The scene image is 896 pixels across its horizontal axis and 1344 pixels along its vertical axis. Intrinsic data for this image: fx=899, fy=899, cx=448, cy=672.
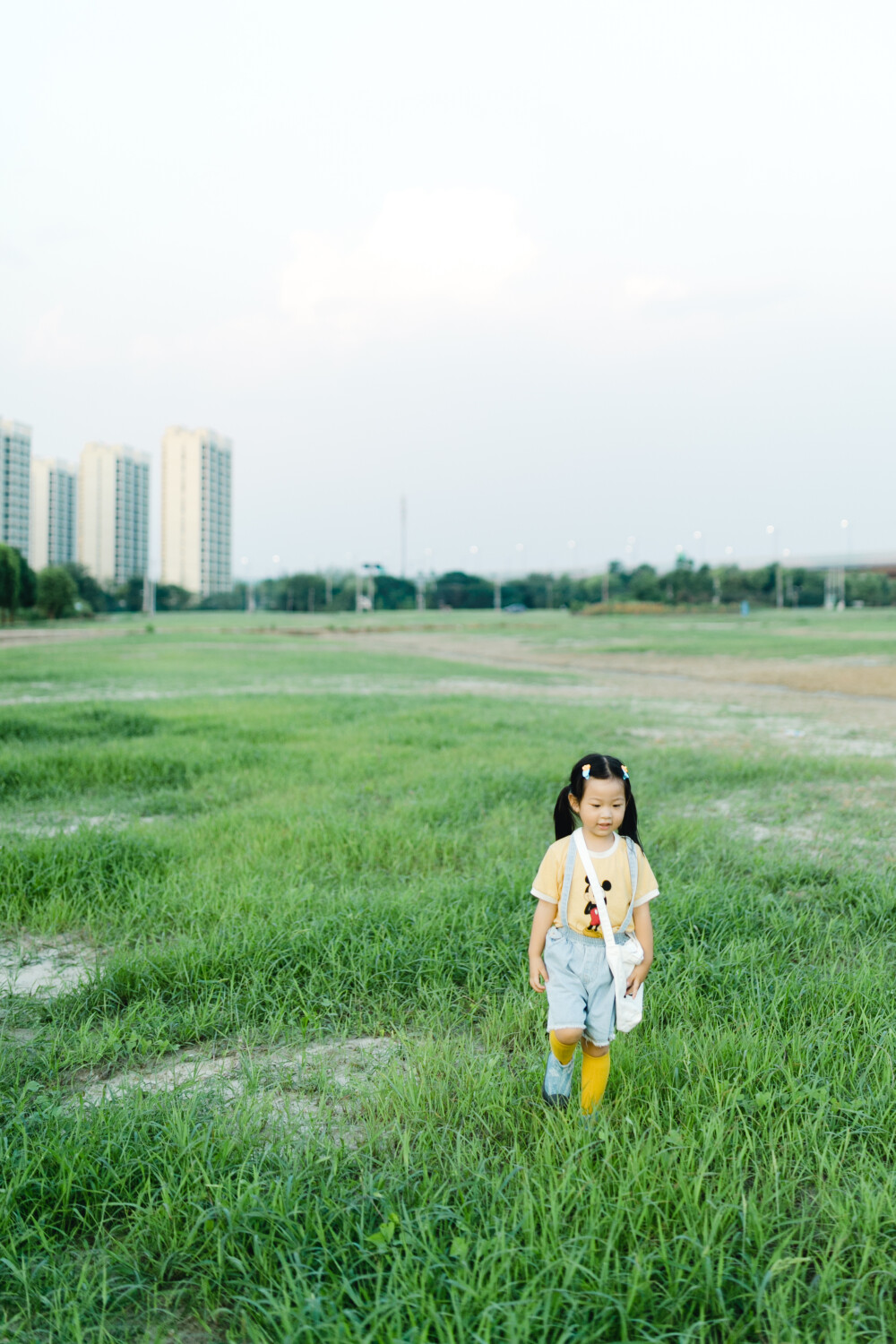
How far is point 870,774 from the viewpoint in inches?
300

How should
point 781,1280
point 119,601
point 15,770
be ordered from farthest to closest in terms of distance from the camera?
point 119,601 → point 15,770 → point 781,1280

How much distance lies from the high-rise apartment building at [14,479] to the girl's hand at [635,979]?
118 m

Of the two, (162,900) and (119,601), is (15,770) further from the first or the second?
(119,601)

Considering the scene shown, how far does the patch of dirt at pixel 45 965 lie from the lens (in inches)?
131

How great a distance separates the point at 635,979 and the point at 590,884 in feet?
0.90

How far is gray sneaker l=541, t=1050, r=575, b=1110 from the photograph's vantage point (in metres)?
2.36

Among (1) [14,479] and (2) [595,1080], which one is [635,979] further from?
(1) [14,479]

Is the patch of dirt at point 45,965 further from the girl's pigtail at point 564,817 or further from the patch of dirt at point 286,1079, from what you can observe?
the girl's pigtail at point 564,817

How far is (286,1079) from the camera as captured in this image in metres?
2.66

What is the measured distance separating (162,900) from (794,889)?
2997 millimetres

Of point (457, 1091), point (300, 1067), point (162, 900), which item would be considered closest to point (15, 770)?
point (162, 900)

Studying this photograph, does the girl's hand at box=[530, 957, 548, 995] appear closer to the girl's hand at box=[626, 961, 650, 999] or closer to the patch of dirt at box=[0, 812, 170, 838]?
the girl's hand at box=[626, 961, 650, 999]

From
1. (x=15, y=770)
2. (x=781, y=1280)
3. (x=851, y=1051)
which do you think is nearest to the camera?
(x=781, y=1280)

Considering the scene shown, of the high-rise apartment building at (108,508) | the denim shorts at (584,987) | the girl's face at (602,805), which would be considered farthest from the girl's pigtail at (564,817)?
the high-rise apartment building at (108,508)
